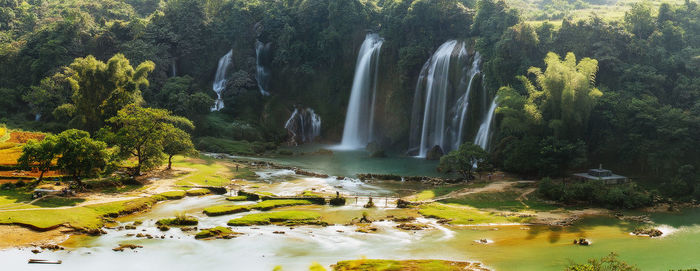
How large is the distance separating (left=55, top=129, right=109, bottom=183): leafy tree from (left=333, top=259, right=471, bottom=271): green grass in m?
20.5

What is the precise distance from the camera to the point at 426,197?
124ft

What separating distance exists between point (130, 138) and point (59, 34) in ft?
137

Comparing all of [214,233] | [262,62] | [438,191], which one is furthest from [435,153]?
[262,62]

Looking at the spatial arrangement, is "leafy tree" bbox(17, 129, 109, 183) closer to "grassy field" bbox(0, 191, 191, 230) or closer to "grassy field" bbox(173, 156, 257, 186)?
"grassy field" bbox(0, 191, 191, 230)

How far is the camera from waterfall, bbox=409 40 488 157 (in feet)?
179

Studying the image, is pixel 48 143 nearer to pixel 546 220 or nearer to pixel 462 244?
pixel 462 244

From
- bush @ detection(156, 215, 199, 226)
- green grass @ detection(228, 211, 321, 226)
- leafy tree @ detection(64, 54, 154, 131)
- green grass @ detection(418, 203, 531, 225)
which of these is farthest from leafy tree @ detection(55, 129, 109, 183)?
green grass @ detection(418, 203, 531, 225)

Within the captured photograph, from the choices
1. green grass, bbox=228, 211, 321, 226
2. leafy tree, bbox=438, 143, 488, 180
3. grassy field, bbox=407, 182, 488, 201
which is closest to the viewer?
green grass, bbox=228, 211, 321, 226

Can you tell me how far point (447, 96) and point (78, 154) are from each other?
35.0 metres

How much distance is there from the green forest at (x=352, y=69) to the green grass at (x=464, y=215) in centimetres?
987

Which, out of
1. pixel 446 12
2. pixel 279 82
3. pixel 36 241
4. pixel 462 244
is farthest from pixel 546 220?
pixel 279 82

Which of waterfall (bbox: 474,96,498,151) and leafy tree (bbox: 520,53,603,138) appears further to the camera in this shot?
waterfall (bbox: 474,96,498,151)

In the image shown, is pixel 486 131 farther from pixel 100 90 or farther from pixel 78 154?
pixel 100 90

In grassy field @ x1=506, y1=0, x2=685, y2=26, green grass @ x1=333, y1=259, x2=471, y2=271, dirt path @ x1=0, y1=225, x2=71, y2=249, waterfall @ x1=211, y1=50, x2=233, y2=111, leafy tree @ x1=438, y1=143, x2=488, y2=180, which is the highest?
grassy field @ x1=506, y1=0, x2=685, y2=26
